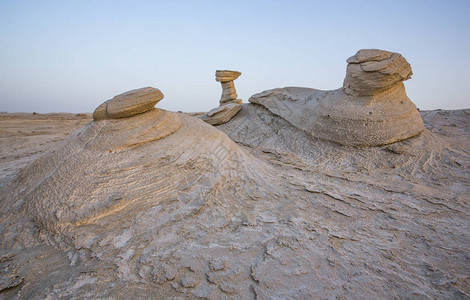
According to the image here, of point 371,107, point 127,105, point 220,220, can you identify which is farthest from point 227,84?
point 220,220

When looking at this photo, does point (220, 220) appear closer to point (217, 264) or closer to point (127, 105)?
point (217, 264)

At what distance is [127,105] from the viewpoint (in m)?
3.02

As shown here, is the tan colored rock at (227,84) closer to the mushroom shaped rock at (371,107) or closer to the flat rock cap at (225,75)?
the flat rock cap at (225,75)

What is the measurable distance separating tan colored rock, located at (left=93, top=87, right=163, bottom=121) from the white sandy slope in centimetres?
10

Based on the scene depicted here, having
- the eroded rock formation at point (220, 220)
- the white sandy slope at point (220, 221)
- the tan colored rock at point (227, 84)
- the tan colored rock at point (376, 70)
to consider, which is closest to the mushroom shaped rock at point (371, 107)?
the tan colored rock at point (376, 70)

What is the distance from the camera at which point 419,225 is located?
88.8 inches

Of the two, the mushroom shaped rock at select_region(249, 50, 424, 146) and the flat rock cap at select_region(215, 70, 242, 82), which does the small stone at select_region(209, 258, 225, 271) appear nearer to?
the mushroom shaped rock at select_region(249, 50, 424, 146)

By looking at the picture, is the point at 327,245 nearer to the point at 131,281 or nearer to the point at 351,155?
the point at 131,281

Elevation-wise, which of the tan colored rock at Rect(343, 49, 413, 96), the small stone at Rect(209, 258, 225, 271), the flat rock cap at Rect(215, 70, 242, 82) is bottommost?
the small stone at Rect(209, 258, 225, 271)

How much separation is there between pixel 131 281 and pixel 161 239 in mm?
428

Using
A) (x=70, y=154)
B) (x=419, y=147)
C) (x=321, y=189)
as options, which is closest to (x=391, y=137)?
(x=419, y=147)

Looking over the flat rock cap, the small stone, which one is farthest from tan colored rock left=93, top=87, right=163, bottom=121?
the flat rock cap

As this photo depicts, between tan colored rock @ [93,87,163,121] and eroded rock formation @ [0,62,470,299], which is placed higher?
tan colored rock @ [93,87,163,121]

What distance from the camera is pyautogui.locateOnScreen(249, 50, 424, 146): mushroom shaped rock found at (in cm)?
386
